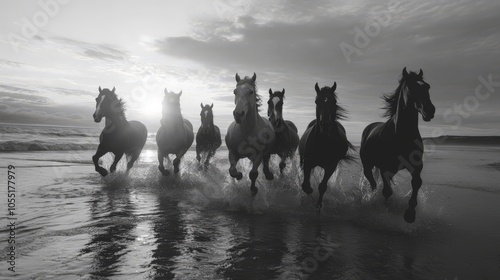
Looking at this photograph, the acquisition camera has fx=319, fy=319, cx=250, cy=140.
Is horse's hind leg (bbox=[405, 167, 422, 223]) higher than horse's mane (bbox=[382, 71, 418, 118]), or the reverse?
horse's mane (bbox=[382, 71, 418, 118])

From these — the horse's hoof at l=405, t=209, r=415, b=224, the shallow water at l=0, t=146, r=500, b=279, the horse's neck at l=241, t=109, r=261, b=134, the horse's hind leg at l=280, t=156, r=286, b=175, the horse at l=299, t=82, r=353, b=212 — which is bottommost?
the shallow water at l=0, t=146, r=500, b=279

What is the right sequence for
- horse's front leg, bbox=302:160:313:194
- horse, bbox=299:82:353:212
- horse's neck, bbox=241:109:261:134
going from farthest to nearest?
1. horse's neck, bbox=241:109:261:134
2. horse's front leg, bbox=302:160:313:194
3. horse, bbox=299:82:353:212

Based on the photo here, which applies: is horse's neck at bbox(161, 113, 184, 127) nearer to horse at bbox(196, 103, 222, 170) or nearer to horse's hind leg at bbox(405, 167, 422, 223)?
horse at bbox(196, 103, 222, 170)

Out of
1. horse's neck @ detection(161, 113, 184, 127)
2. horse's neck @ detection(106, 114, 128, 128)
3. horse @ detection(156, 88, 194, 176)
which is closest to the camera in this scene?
horse's neck @ detection(106, 114, 128, 128)

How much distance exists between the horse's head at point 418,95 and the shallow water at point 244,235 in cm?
194

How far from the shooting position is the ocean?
3.47m

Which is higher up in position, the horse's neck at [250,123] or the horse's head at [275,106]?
the horse's head at [275,106]

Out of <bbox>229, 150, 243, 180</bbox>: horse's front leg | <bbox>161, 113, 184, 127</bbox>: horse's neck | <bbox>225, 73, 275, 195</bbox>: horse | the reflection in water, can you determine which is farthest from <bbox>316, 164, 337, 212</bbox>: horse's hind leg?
<bbox>161, 113, 184, 127</bbox>: horse's neck

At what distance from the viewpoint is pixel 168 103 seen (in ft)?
32.7

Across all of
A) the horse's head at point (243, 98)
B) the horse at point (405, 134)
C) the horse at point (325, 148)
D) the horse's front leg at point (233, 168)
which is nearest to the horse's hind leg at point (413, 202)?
the horse at point (405, 134)

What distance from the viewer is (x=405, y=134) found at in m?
5.63

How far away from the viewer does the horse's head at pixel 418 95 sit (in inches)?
192

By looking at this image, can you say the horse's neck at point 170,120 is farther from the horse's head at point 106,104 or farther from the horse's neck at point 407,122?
the horse's neck at point 407,122

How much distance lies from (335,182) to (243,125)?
3961 millimetres
